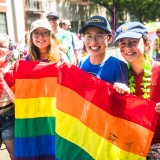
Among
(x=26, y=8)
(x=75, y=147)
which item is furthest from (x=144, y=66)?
(x=26, y=8)

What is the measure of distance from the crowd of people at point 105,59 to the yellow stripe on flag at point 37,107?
0.16m

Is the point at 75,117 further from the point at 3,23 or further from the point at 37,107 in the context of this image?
the point at 3,23

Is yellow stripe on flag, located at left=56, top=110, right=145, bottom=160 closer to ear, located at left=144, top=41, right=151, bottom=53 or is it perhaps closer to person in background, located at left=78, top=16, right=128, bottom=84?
person in background, located at left=78, top=16, right=128, bottom=84

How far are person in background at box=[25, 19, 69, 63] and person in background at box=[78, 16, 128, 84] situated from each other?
0.69 meters

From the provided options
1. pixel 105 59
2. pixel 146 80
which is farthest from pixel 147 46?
pixel 105 59

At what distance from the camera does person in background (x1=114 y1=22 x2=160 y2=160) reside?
2.35m

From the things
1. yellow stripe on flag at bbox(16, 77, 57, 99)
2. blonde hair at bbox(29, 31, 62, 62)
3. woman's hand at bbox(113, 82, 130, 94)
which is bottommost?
yellow stripe on flag at bbox(16, 77, 57, 99)

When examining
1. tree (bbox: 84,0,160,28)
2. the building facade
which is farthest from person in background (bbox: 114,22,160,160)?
tree (bbox: 84,0,160,28)

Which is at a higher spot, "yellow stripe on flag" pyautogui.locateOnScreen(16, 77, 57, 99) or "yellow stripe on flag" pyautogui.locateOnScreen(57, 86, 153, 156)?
"yellow stripe on flag" pyautogui.locateOnScreen(16, 77, 57, 99)

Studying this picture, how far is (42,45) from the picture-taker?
3301 millimetres

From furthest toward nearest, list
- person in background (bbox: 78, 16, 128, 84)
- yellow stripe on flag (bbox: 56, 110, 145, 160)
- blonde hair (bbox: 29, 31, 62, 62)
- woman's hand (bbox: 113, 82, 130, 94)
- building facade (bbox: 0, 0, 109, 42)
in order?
building facade (bbox: 0, 0, 109, 42) < blonde hair (bbox: 29, 31, 62, 62) < person in background (bbox: 78, 16, 128, 84) < yellow stripe on flag (bbox: 56, 110, 145, 160) < woman's hand (bbox: 113, 82, 130, 94)

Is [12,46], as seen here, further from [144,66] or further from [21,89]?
[144,66]

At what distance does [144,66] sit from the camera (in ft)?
7.82

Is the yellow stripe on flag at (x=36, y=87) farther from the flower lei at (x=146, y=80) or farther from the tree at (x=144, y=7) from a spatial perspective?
the tree at (x=144, y=7)
